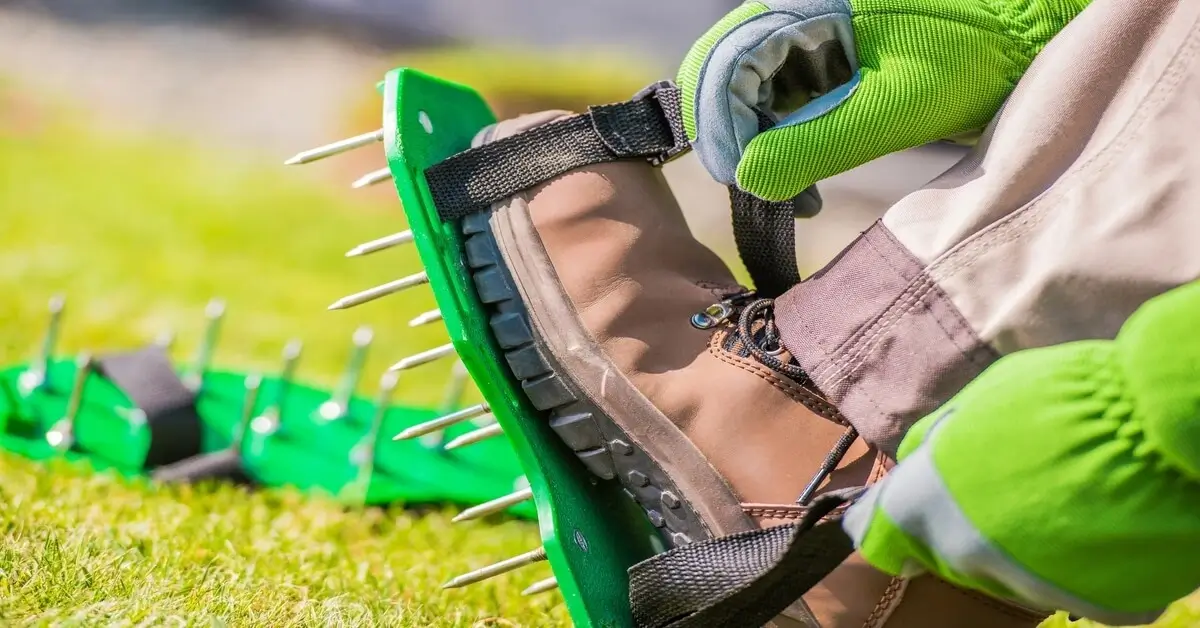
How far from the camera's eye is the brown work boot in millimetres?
1009

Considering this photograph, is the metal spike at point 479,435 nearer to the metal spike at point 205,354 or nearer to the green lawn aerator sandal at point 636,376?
the green lawn aerator sandal at point 636,376

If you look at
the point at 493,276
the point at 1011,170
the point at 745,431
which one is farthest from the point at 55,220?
the point at 1011,170

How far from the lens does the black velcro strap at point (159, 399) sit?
170cm

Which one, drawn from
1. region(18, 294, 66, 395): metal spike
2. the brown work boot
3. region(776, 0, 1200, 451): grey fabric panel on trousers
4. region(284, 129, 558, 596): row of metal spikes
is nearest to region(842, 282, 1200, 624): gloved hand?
region(776, 0, 1200, 451): grey fabric panel on trousers

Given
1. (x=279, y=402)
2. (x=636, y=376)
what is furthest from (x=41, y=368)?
(x=636, y=376)

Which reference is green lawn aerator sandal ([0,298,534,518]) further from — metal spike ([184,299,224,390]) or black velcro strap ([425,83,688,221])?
black velcro strap ([425,83,688,221])

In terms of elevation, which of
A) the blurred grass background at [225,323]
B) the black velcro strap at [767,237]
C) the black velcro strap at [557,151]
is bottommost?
the blurred grass background at [225,323]

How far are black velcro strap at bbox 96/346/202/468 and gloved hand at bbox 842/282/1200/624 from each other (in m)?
1.29

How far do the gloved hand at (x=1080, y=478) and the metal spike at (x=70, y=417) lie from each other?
1.36 meters

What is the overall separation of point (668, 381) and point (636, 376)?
1.3 inches

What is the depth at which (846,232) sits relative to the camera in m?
3.81

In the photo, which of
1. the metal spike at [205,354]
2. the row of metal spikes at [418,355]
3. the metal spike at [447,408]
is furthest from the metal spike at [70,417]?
the row of metal spikes at [418,355]

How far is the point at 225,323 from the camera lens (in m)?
2.60

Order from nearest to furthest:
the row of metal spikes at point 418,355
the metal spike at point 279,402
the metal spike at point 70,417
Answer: the row of metal spikes at point 418,355 < the metal spike at point 70,417 < the metal spike at point 279,402
